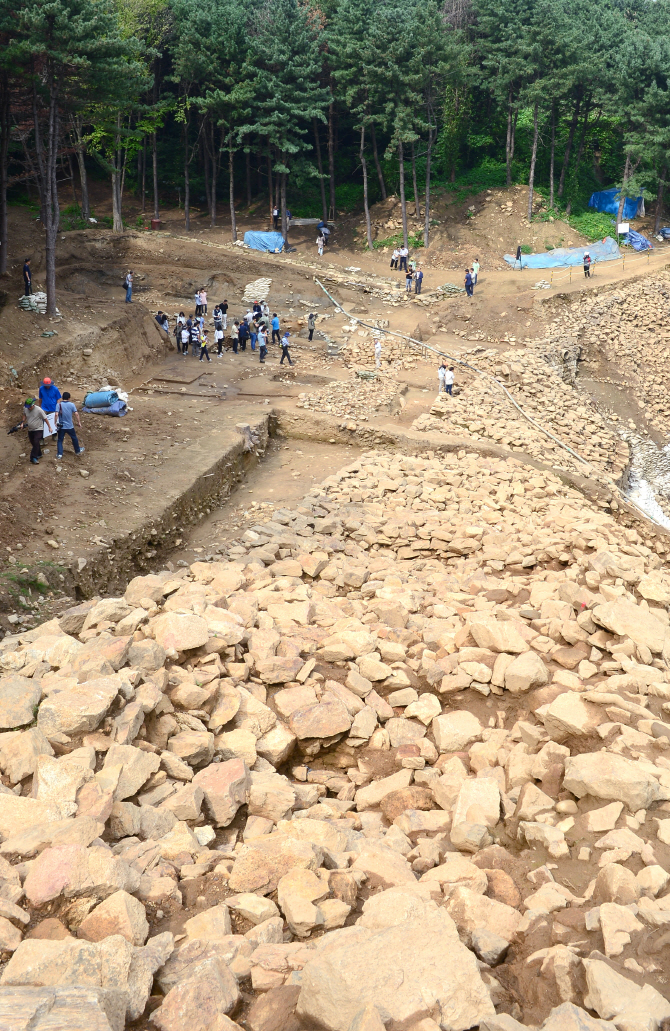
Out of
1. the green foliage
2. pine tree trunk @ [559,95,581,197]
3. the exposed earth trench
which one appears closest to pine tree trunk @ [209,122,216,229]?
the green foliage

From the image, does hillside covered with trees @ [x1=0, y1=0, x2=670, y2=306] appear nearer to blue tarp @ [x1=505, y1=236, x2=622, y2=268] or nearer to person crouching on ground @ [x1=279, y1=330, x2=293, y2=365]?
blue tarp @ [x1=505, y1=236, x2=622, y2=268]

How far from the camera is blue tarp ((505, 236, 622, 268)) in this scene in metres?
31.4

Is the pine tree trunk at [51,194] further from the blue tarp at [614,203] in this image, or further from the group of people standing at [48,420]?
the blue tarp at [614,203]

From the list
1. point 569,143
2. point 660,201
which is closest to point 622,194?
point 660,201

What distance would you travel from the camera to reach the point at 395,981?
3.32m

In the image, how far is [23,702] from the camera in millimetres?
5121

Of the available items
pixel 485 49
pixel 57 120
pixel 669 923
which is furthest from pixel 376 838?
pixel 485 49

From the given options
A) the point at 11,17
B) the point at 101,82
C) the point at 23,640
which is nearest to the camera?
the point at 23,640

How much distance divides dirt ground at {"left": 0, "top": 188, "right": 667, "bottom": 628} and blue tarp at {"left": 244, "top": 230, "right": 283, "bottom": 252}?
43.7 inches

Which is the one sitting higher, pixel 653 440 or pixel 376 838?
pixel 376 838

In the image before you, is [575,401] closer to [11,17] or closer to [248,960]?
[11,17]

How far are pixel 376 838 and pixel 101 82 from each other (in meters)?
21.0

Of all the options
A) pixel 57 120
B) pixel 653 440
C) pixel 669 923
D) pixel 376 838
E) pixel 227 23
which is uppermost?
pixel 227 23

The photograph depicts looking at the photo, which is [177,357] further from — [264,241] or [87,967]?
[87,967]
